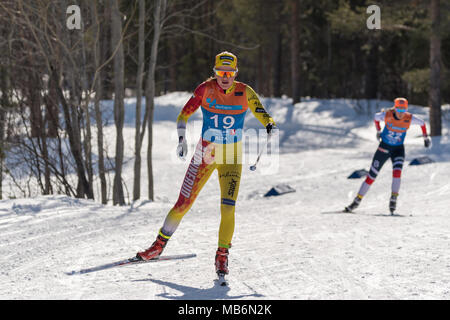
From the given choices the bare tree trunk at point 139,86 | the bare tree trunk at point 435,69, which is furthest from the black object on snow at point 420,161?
the bare tree trunk at point 139,86

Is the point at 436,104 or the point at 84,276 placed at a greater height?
the point at 436,104

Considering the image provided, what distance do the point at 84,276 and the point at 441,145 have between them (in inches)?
591

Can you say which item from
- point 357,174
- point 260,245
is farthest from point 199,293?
point 357,174

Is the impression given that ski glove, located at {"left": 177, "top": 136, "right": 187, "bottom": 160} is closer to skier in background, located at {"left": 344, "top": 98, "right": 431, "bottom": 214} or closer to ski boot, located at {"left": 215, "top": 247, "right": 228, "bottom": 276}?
ski boot, located at {"left": 215, "top": 247, "right": 228, "bottom": 276}

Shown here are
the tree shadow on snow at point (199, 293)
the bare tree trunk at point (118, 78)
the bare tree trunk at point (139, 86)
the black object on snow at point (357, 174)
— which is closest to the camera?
the tree shadow on snow at point (199, 293)

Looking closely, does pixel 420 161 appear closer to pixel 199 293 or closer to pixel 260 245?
pixel 260 245

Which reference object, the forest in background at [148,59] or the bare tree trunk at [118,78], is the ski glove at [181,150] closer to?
the forest in background at [148,59]

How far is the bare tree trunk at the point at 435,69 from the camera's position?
56.4 feet

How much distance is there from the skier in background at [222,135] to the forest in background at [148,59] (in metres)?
5.24

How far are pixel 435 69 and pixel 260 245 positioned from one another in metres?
13.4
